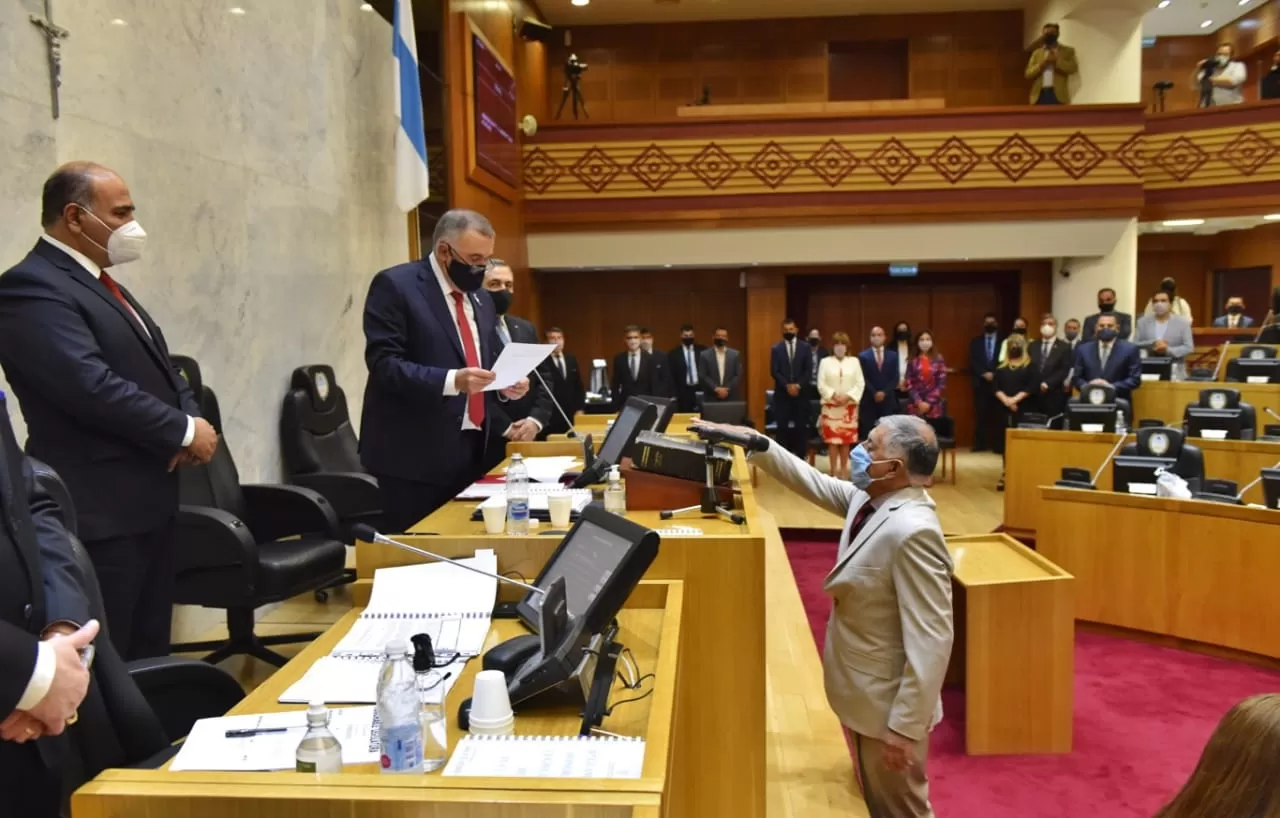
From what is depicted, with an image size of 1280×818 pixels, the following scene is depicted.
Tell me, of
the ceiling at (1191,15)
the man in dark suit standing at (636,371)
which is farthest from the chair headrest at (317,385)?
the ceiling at (1191,15)

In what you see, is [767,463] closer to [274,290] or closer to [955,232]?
[274,290]

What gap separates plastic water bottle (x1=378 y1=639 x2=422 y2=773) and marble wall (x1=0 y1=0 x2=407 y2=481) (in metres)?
2.08

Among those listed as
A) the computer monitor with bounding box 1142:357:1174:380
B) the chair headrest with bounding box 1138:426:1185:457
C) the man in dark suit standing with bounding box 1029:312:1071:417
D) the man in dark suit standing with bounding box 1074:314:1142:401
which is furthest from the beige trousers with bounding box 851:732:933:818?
the man in dark suit standing with bounding box 1029:312:1071:417

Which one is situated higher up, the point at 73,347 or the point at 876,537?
the point at 73,347

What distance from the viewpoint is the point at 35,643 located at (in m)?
1.18

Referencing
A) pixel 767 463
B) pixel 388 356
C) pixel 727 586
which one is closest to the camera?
pixel 727 586

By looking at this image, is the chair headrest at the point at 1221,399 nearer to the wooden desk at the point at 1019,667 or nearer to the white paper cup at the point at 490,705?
the wooden desk at the point at 1019,667

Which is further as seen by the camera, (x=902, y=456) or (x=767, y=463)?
(x=767, y=463)

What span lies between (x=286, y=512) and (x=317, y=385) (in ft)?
3.17

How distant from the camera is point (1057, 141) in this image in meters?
9.48

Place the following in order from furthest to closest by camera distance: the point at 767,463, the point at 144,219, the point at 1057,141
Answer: the point at 1057,141 < the point at 144,219 < the point at 767,463

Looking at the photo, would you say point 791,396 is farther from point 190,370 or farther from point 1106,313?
point 190,370

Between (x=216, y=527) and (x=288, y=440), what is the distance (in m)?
1.31

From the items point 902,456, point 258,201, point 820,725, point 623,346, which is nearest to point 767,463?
point 902,456
